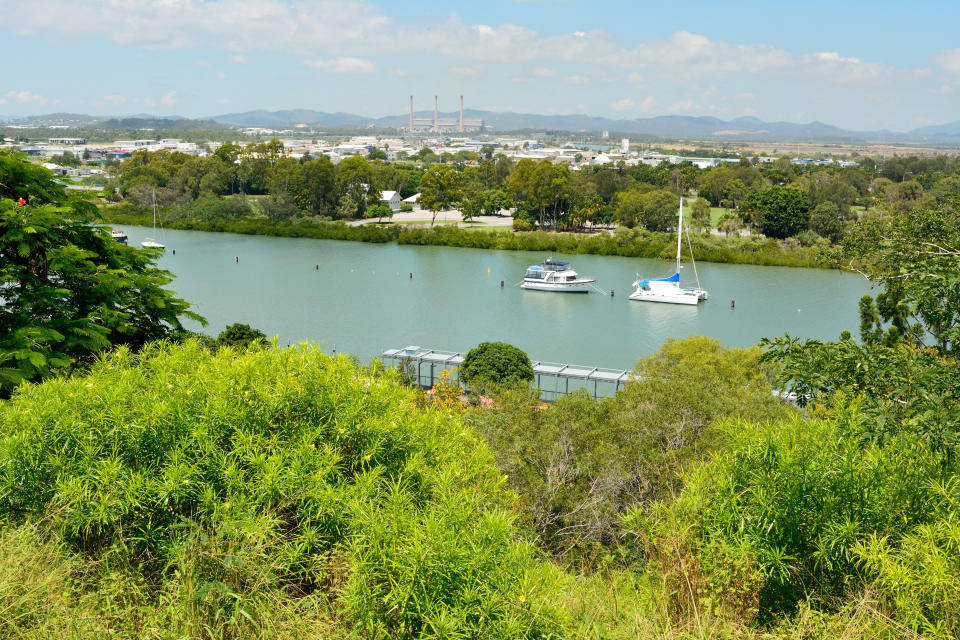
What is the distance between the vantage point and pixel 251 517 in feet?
7.00

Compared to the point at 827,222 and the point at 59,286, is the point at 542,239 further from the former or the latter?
the point at 59,286

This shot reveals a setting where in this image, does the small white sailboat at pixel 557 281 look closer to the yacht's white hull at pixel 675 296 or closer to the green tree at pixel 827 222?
the yacht's white hull at pixel 675 296

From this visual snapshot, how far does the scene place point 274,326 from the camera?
15.8 m

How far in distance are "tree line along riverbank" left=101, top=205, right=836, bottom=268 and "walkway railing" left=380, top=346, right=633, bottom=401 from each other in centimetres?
1359

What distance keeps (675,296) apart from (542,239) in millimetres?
8950

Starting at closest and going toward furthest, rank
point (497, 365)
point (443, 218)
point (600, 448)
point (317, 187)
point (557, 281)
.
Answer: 1. point (600, 448)
2. point (497, 365)
3. point (557, 281)
4. point (317, 187)
5. point (443, 218)

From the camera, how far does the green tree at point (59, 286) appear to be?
466 cm

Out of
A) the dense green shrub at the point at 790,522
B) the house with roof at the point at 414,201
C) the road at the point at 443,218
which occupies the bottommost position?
the road at the point at 443,218

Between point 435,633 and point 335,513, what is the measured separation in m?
0.56

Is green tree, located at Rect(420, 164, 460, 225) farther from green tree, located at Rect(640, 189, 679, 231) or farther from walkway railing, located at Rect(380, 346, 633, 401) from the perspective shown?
walkway railing, located at Rect(380, 346, 633, 401)

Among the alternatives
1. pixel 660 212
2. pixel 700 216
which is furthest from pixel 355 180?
pixel 700 216

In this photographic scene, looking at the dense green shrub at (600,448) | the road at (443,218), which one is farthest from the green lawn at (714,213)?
the dense green shrub at (600,448)

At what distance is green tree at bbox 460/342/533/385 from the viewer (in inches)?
418

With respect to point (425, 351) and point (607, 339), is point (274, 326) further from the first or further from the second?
point (607, 339)
